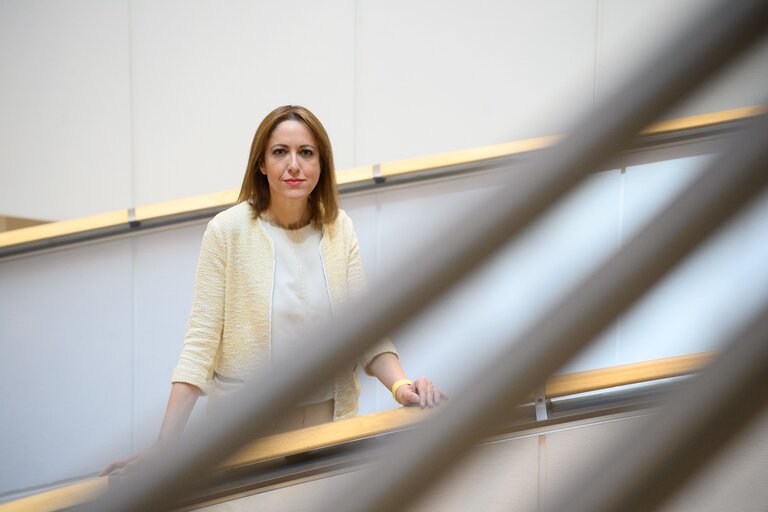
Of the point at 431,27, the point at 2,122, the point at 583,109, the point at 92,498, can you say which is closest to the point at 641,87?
the point at 583,109

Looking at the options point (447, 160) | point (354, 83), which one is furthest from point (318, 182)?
point (354, 83)

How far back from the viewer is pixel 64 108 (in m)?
4.29

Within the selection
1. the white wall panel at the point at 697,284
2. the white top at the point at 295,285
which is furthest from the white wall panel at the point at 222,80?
the white top at the point at 295,285

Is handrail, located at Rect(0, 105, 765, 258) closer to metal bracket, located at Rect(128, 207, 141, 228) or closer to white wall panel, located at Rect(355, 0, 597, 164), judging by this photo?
metal bracket, located at Rect(128, 207, 141, 228)

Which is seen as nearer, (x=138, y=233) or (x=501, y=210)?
(x=501, y=210)

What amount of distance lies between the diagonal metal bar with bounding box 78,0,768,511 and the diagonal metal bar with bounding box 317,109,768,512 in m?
0.04

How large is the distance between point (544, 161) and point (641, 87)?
59 millimetres

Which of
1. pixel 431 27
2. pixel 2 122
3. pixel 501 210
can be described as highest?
Result: pixel 431 27

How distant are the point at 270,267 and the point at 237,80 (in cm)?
251

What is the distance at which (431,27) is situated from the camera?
4.16m

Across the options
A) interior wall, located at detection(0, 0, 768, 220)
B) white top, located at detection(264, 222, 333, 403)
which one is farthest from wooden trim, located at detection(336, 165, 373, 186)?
white top, located at detection(264, 222, 333, 403)

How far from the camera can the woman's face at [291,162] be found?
2.00 metres

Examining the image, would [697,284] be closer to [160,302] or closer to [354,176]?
[354,176]

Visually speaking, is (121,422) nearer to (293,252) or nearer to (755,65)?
(293,252)
